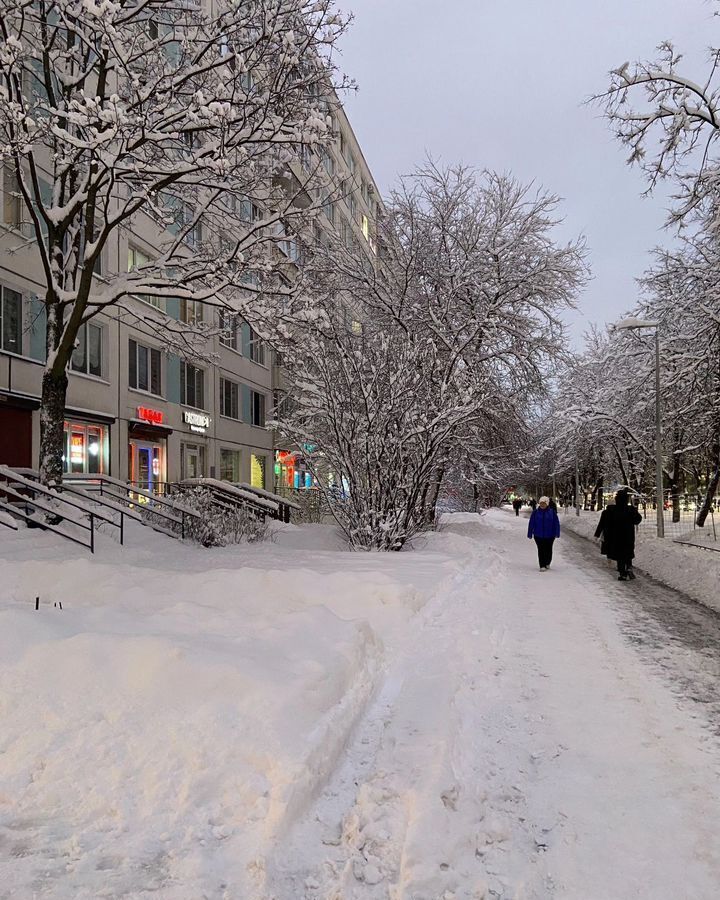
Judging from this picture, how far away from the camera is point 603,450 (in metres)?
42.4

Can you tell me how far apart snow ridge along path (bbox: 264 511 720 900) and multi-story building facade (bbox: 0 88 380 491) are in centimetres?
854

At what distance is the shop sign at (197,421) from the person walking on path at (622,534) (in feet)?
57.5

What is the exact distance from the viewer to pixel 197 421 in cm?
2748

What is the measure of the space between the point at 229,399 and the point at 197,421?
15.8 feet

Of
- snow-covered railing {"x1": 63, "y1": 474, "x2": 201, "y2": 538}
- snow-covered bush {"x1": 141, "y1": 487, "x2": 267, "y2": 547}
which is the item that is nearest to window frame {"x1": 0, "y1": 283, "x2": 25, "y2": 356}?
snow-covered railing {"x1": 63, "y1": 474, "x2": 201, "y2": 538}

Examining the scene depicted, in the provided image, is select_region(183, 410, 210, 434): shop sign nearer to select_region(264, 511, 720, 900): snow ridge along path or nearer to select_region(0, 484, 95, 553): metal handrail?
select_region(0, 484, 95, 553): metal handrail

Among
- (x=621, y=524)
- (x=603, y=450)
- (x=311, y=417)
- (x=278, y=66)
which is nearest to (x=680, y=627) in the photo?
(x=621, y=524)

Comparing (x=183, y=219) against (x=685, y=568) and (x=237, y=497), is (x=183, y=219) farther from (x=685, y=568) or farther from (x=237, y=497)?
(x=685, y=568)

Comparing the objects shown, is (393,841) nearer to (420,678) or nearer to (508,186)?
(420,678)

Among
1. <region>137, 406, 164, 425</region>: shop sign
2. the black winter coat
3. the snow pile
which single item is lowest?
the snow pile

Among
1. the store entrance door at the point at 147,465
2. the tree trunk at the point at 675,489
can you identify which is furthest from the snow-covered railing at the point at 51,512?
the tree trunk at the point at 675,489

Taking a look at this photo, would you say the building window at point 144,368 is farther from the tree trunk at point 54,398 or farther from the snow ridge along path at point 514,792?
the snow ridge along path at point 514,792

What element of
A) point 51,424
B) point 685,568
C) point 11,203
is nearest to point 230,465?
point 11,203

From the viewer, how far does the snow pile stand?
2924 millimetres
